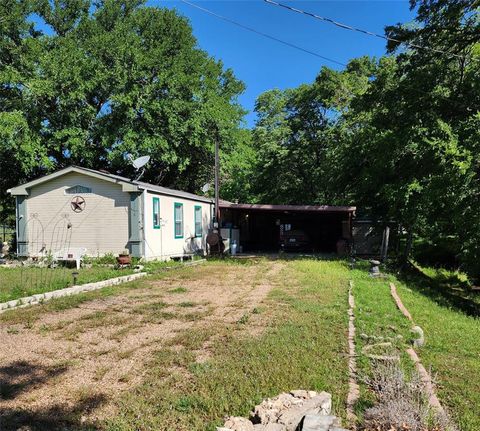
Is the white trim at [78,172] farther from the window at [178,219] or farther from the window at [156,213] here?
the window at [178,219]

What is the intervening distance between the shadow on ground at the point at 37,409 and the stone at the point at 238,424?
0.94m

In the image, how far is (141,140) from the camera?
19.4 m

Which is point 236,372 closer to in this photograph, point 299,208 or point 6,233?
point 299,208

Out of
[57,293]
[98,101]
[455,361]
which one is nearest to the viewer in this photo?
[455,361]

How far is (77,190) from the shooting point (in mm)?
13648

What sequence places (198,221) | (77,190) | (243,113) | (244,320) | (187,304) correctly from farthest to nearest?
(243,113), (198,221), (77,190), (187,304), (244,320)

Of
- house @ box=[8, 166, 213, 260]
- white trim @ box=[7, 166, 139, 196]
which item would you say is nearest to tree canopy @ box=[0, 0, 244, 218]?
white trim @ box=[7, 166, 139, 196]

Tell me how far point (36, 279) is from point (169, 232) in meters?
5.65

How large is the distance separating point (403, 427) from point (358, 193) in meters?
17.6

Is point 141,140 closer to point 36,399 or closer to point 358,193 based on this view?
point 358,193

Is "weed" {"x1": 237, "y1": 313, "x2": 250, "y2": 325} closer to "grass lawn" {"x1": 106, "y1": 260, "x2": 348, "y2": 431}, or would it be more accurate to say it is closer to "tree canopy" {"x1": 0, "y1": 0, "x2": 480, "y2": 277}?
"grass lawn" {"x1": 106, "y1": 260, "x2": 348, "y2": 431}

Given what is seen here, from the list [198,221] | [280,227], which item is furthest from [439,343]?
[280,227]

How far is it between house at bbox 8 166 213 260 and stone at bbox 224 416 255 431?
10395 mm

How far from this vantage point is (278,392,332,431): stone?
2.81 meters
